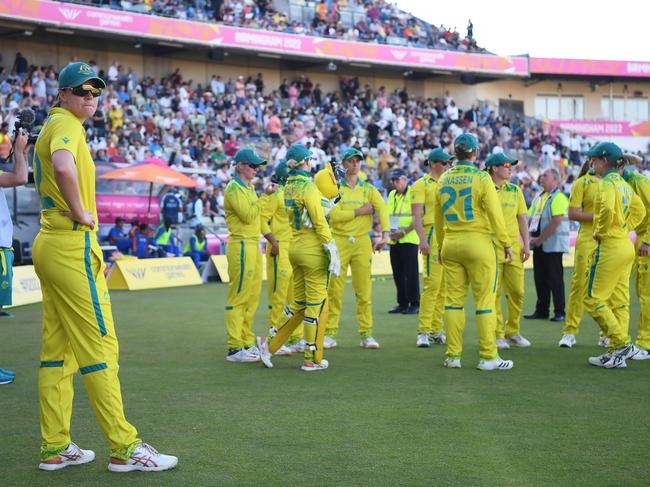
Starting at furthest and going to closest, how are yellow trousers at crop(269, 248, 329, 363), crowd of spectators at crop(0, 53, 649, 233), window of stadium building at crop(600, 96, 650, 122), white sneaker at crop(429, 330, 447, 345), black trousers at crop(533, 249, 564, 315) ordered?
window of stadium building at crop(600, 96, 650, 122), crowd of spectators at crop(0, 53, 649, 233), black trousers at crop(533, 249, 564, 315), white sneaker at crop(429, 330, 447, 345), yellow trousers at crop(269, 248, 329, 363)

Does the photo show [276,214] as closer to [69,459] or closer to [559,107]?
[69,459]

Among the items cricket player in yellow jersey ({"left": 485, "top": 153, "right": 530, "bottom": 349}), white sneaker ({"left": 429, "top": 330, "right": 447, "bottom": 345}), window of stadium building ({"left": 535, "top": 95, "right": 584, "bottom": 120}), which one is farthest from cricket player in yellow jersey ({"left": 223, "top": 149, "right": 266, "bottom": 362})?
window of stadium building ({"left": 535, "top": 95, "right": 584, "bottom": 120})

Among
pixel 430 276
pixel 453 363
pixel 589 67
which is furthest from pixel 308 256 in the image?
pixel 589 67

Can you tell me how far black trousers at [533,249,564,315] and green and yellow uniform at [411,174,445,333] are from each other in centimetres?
288

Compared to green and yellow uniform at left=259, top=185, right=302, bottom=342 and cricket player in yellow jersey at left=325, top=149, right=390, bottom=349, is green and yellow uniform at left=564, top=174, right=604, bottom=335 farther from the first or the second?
green and yellow uniform at left=259, top=185, right=302, bottom=342

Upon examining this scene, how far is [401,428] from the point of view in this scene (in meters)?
5.96

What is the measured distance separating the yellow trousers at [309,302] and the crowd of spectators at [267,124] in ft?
45.5

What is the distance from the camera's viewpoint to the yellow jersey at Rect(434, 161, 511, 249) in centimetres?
801

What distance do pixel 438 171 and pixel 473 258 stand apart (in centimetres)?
252

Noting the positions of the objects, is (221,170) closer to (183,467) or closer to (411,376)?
(411,376)

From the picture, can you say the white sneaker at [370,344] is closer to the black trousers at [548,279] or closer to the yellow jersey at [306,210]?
the yellow jersey at [306,210]

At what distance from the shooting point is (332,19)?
38.1m

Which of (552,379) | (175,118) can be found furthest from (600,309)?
(175,118)

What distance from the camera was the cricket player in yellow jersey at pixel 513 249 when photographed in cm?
983
